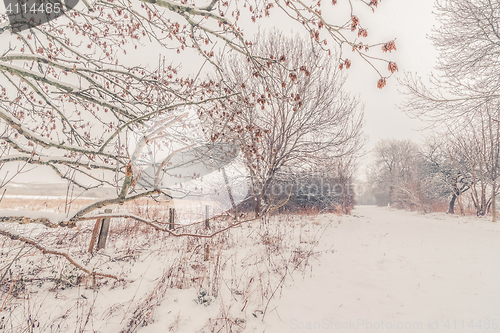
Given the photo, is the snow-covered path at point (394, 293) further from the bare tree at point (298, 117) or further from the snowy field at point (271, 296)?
the bare tree at point (298, 117)

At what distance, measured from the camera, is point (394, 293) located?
293 cm

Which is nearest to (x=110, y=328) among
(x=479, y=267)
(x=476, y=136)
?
(x=479, y=267)

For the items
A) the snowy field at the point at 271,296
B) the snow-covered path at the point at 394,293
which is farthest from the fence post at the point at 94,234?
the snow-covered path at the point at 394,293

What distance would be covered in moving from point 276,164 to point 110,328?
7.54 metres

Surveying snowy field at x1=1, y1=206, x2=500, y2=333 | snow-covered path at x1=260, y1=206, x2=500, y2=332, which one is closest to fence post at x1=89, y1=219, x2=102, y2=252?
snowy field at x1=1, y1=206, x2=500, y2=333

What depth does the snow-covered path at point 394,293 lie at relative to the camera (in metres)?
2.26

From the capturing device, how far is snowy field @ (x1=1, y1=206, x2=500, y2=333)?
216 cm

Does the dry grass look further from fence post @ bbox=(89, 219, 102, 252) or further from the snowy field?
fence post @ bbox=(89, 219, 102, 252)

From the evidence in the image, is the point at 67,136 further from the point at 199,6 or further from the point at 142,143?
the point at 199,6

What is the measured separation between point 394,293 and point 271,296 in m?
1.82

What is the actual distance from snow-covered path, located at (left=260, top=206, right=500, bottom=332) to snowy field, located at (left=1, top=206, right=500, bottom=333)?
14 millimetres

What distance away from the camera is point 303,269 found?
144 inches

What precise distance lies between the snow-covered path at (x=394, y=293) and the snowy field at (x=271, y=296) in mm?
14

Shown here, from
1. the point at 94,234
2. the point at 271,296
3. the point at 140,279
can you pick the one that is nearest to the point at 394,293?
the point at 271,296
